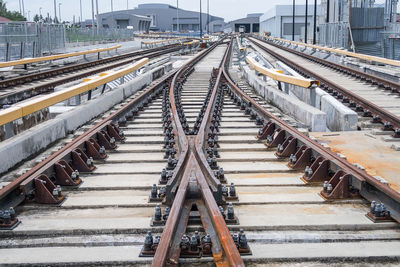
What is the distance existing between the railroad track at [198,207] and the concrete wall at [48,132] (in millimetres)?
823

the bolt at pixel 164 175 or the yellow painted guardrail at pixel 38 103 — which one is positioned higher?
the yellow painted guardrail at pixel 38 103

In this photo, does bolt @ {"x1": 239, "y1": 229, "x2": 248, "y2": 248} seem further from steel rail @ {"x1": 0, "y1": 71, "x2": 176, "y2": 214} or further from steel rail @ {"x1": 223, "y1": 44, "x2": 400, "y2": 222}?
steel rail @ {"x1": 0, "y1": 71, "x2": 176, "y2": 214}

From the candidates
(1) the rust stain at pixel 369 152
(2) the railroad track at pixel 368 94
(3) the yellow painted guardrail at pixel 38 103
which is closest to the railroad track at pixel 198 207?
(1) the rust stain at pixel 369 152

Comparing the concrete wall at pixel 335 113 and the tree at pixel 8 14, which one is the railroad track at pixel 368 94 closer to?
the concrete wall at pixel 335 113

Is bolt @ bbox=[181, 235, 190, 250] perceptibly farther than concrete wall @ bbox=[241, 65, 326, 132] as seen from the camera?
No

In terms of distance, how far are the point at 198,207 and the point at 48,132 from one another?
3800 mm

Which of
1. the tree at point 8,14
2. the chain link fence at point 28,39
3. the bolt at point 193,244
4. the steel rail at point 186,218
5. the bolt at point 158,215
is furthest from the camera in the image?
the tree at point 8,14

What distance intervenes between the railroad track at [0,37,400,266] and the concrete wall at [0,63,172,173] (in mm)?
823

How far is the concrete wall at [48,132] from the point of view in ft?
18.8

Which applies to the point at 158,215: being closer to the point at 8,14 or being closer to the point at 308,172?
the point at 308,172

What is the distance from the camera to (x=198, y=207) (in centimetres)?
378

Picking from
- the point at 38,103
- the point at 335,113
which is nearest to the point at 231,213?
the point at 38,103

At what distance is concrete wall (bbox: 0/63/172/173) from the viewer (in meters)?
5.72

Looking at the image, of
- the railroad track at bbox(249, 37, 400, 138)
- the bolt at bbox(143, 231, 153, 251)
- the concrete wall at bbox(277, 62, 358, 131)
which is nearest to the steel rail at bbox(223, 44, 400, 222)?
the bolt at bbox(143, 231, 153, 251)
